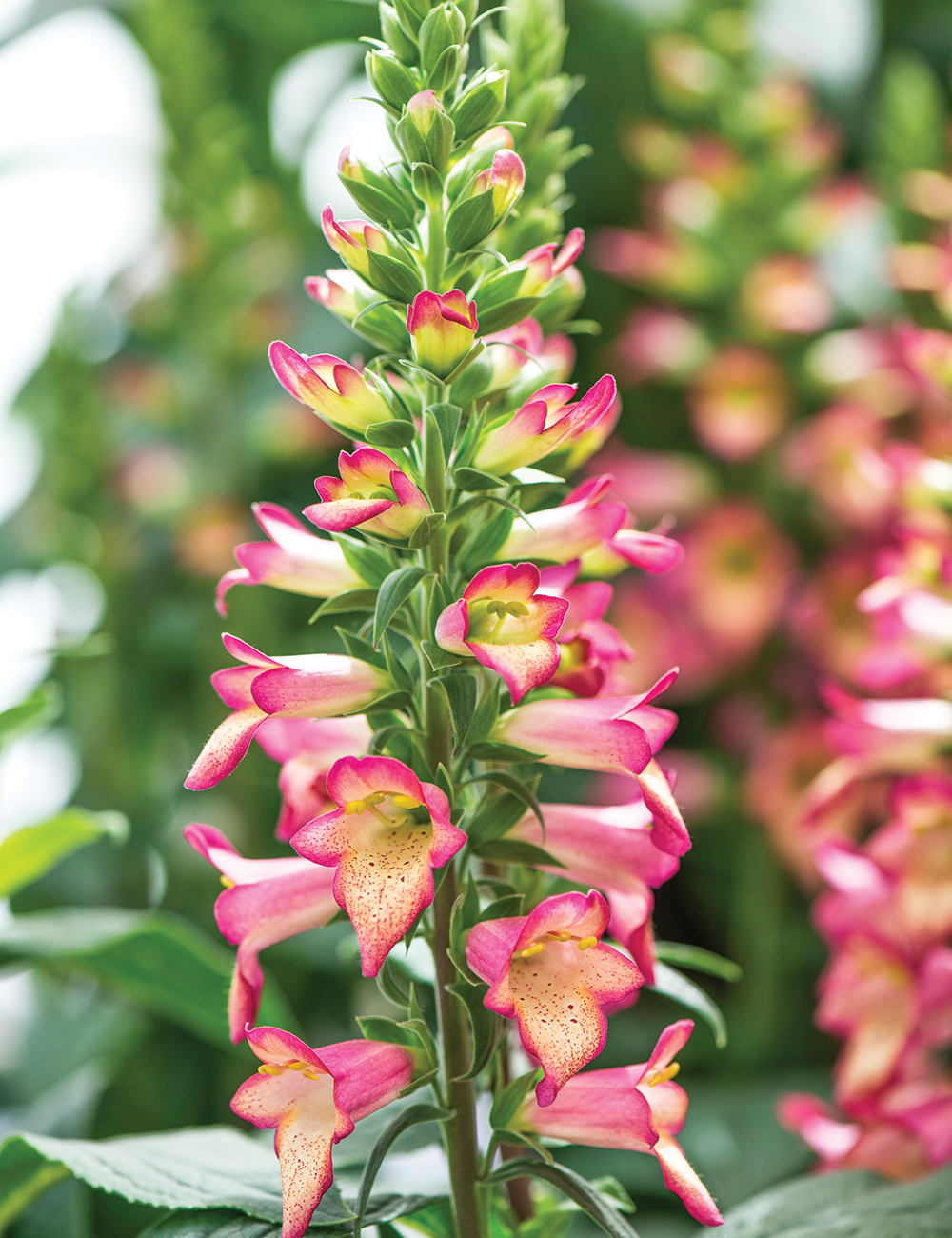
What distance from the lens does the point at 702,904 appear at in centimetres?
117

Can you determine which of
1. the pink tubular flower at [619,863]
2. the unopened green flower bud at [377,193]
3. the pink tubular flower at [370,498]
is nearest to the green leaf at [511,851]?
the pink tubular flower at [619,863]

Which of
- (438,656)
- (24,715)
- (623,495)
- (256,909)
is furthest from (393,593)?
(623,495)

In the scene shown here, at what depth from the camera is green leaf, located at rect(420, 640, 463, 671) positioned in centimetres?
36

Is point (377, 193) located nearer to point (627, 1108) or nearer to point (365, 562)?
point (365, 562)

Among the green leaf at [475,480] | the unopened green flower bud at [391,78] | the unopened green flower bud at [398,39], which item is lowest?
the green leaf at [475,480]

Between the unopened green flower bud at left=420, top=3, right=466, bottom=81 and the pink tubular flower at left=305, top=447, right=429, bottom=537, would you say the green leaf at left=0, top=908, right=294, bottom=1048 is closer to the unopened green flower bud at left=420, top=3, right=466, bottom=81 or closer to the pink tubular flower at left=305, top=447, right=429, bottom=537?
the pink tubular flower at left=305, top=447, right=429, bottom=537

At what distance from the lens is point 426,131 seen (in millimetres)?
365

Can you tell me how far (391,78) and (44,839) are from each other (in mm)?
383

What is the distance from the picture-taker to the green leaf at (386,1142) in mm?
344

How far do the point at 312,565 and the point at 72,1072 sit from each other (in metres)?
0.68

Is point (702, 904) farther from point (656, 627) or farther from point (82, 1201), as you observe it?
point (82, 1201)

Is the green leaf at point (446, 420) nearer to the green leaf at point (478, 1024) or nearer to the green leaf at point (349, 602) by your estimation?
the green leaf at point (349, 602)

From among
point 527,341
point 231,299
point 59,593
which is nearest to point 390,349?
point 527,341

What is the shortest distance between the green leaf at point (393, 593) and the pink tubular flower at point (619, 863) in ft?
0.34
